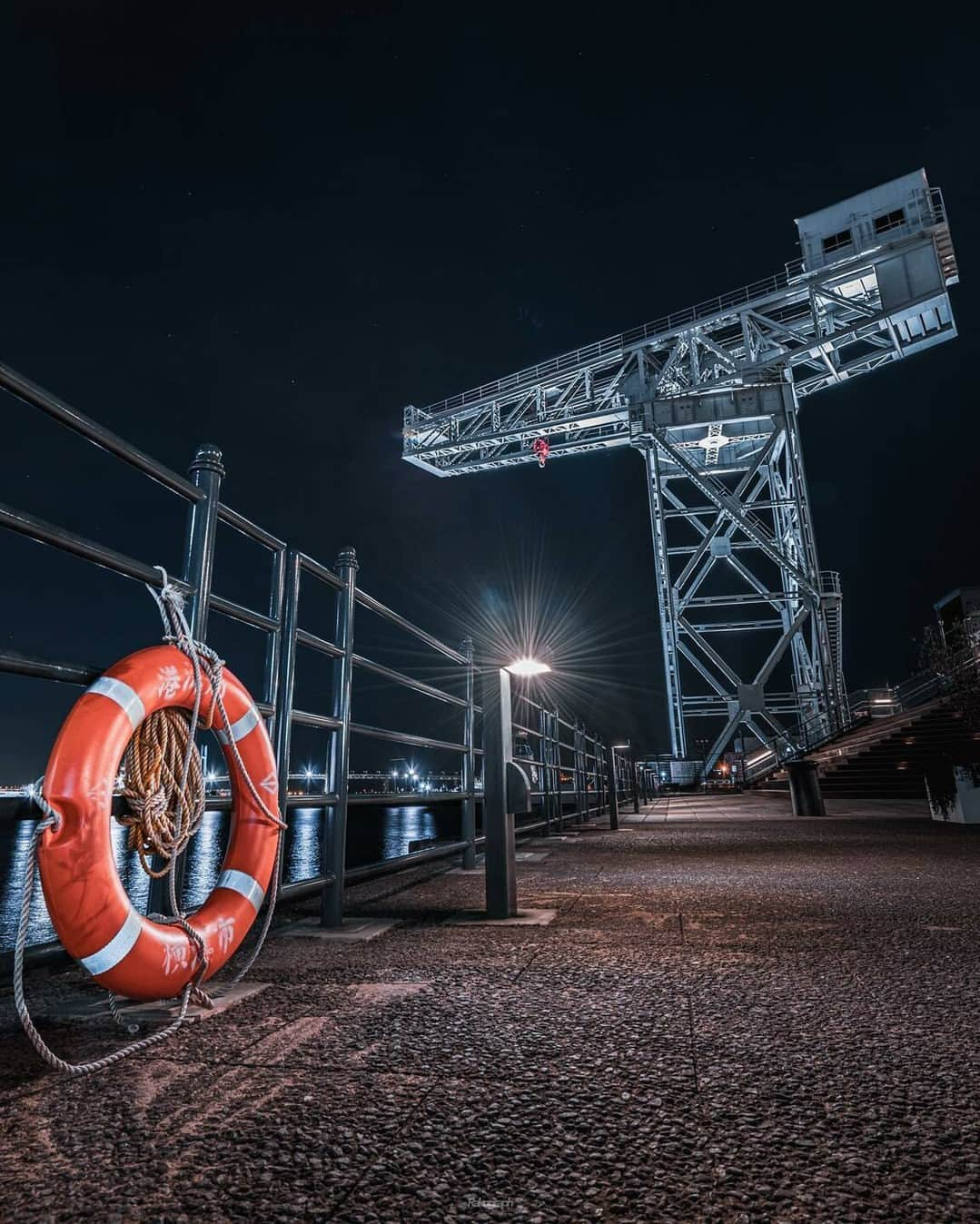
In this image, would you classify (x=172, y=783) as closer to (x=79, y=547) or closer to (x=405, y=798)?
(x=79, y=547)

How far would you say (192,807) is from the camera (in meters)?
1.39

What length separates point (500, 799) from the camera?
2.21 meters

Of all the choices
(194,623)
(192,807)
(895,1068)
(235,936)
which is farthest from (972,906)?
(194,623)

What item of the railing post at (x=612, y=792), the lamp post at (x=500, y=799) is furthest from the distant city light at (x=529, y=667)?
the railing post at (x=612, y=792)

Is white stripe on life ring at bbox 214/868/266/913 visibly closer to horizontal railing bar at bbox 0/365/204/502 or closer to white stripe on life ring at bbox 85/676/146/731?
white stripe on life ring at bbox 85/676/146/731

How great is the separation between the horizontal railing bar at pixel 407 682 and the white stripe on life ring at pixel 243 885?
38.9 inches

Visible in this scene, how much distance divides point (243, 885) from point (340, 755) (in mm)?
727

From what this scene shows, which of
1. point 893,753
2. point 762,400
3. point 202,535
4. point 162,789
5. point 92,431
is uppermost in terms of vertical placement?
point 762,400

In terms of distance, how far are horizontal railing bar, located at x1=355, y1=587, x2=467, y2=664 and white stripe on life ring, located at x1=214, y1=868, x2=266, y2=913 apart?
3.75 ft

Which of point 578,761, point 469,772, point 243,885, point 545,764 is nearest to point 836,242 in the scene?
point 578,761

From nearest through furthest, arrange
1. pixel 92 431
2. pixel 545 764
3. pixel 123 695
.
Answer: pixel 123 695
pixel 92 431
pixel 545 764

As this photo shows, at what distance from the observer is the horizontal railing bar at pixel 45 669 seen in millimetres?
1187

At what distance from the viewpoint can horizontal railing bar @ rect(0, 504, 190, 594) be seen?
122 cm

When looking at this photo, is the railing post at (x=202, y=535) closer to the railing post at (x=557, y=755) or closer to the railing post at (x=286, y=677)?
the railing post at (x=286, y=677)
